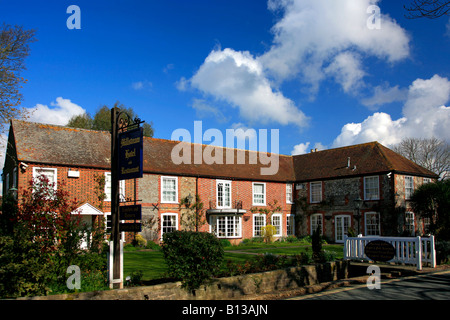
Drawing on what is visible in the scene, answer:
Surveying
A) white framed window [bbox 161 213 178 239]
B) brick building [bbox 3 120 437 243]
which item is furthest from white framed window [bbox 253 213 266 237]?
white framed window [bbox 161 213 178 239]

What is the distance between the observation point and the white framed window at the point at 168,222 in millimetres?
25228

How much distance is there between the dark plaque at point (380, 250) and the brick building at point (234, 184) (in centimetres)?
955

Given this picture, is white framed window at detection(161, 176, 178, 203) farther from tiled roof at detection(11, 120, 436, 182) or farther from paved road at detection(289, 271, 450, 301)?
paved road at detection(289, 271, 450, 301)

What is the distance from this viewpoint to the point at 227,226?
28.1 metres

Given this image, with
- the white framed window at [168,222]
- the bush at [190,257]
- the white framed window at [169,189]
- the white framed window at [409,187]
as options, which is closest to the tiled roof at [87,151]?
the white framed window at [169,189]

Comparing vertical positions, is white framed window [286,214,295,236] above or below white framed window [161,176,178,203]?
below

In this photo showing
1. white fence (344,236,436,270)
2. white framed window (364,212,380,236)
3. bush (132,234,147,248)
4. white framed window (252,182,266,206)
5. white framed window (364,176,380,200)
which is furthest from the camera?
white framed window (252,182,266,206)

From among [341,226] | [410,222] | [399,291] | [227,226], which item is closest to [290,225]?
[341,226]

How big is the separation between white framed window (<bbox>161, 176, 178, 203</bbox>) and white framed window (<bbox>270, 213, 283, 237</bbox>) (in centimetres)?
876

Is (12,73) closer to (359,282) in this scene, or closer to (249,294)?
(249,294)

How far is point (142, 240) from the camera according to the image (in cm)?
2330

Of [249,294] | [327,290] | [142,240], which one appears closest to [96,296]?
[249,294]

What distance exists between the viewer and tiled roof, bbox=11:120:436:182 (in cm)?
2245

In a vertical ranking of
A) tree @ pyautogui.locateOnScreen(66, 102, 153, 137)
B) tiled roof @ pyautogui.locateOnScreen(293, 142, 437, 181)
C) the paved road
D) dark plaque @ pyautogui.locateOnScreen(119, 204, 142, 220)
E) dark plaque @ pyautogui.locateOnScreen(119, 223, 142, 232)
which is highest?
tree @ pyautogui.locateOnScreen(66, 102, 153, 137)
